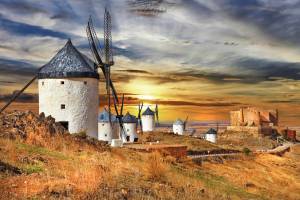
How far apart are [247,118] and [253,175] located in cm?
4728

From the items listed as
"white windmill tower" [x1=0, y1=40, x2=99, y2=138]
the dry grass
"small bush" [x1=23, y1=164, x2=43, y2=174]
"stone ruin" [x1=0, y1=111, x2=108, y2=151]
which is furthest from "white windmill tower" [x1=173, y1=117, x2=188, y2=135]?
"small bush" [x1=23, y1=164, x2=43, y2=174]

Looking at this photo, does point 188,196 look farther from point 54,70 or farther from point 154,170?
point 54,70

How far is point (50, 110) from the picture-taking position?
2389cm

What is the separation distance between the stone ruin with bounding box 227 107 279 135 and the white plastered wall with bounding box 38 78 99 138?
156 ft

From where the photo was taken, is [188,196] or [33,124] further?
[33,124]

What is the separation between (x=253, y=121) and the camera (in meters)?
71.2

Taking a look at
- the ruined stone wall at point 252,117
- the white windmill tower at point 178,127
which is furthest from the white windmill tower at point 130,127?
the ruined stone wall at point 252,117

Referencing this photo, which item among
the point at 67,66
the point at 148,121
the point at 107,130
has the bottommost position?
the point at 107,130

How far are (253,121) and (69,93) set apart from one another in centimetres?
5395

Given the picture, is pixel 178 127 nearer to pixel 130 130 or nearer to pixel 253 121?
pixel 253 121

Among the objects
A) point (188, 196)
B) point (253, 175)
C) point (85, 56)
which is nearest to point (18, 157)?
point (188, 196)

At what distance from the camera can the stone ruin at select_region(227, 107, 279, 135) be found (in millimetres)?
67250

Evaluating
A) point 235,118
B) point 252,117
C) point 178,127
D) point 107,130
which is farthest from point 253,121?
point 107,130

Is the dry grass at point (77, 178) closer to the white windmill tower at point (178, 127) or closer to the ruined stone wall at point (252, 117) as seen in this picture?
the white windmill tower at point (178, 127)
